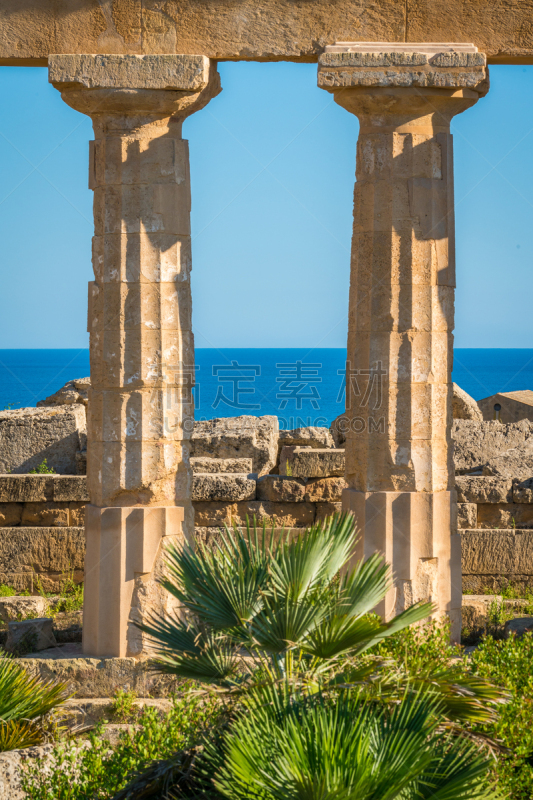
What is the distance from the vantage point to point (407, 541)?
935cm

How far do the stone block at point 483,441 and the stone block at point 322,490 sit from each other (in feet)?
8.12

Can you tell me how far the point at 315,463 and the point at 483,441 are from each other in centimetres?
311

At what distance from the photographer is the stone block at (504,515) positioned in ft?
39.5

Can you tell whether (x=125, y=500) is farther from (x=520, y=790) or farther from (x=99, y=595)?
(x=520, y=790)

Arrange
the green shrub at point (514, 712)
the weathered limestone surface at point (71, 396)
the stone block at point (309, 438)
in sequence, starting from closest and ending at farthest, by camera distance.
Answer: the green shrub at point (514, 712)
the stone block at point (309, 438)
the weathered limestone surface at point (71, 396)

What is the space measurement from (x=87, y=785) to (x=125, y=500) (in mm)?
3622

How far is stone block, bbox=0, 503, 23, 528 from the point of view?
12.2 meters

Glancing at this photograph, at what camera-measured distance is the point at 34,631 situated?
31.4ft

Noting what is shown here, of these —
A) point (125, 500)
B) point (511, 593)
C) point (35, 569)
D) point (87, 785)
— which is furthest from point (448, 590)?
point (35, 569)

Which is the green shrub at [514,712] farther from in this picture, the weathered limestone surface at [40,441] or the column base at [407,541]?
the weathered limestone surface at [40,441]

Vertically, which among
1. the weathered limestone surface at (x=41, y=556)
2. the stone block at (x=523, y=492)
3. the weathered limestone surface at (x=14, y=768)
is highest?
the stone block at (x=523, y=492)

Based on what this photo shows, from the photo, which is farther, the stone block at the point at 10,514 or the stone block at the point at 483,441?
the stone block at the point at 483,441

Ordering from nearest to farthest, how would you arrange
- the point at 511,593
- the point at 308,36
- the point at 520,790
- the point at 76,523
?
1. the point at 520,790
2. the point at 308,36
3. the point at 511,593
4. the point at 76,523

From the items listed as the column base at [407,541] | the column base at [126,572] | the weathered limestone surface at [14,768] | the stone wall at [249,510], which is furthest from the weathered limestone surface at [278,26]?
the weathered limestone surface at [14,768]
